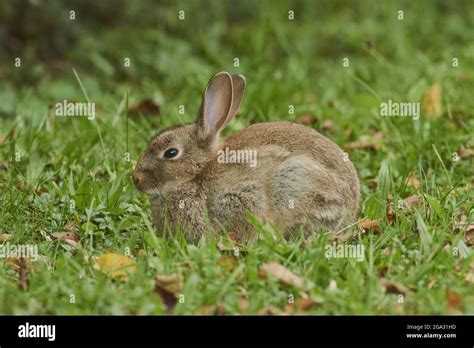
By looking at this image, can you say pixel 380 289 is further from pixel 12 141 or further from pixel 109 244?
pixel 12 141

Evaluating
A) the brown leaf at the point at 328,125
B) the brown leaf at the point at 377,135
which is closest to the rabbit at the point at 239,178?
the brown leaf at the point at 377,135

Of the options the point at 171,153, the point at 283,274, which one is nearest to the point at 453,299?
the point at 283,274

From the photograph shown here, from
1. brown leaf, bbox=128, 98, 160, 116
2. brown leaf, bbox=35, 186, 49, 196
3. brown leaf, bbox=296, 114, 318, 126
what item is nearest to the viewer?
brown leaf, bbox=35, 186, 49, 196

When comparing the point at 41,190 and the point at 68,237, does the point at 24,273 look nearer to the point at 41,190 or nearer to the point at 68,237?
the point at 68,237

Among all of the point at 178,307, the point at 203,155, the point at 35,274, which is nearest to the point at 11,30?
the point at 203,155

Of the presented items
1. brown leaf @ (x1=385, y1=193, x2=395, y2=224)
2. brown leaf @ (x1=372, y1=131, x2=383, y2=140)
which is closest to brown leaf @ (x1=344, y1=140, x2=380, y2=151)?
brown leaf @ (x1=372, y1=131, x2=383, y2=140)

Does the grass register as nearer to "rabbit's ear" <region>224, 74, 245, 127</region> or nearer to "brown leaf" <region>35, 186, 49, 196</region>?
"brown leaf" <region>35, 186, 49, 196</region>
